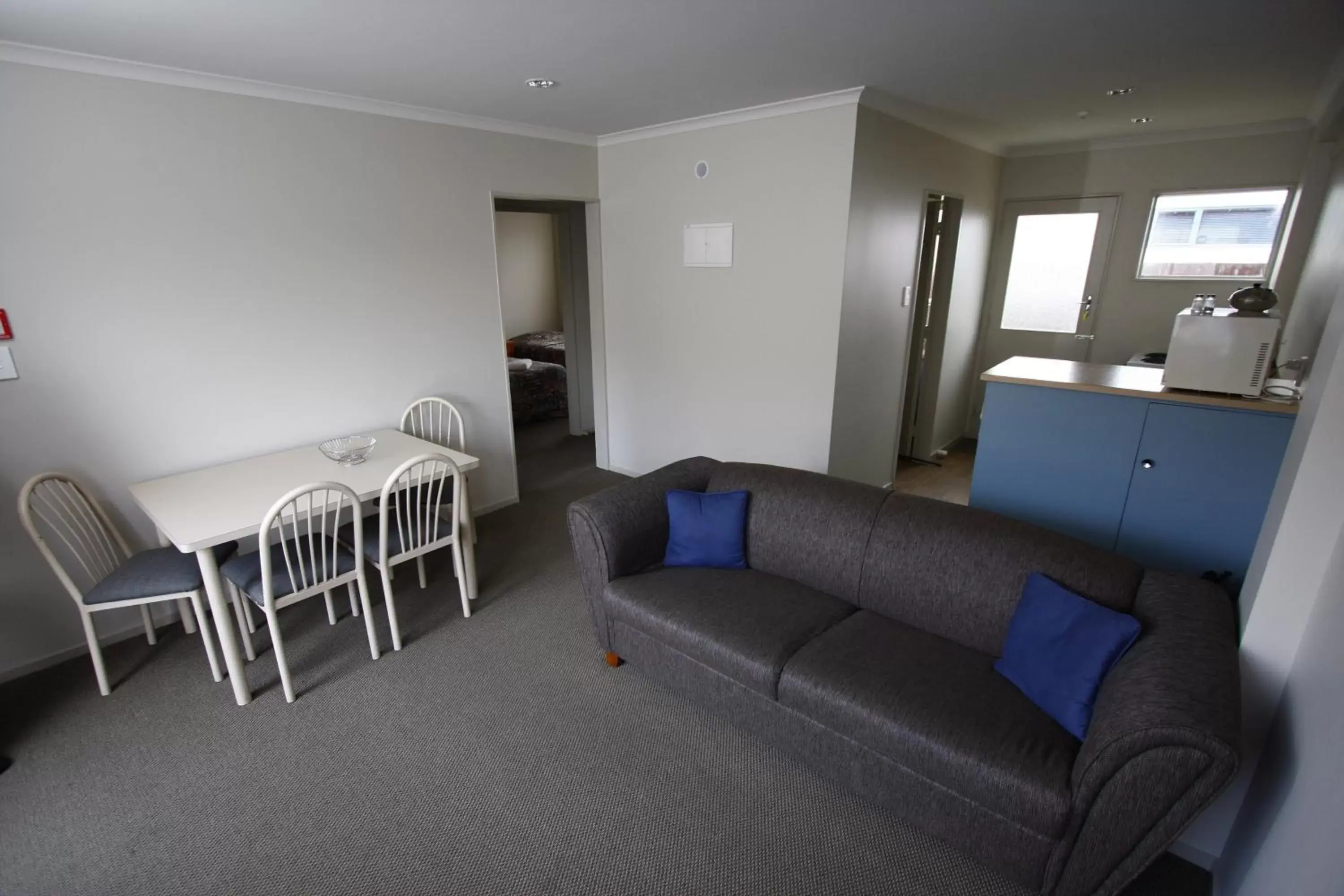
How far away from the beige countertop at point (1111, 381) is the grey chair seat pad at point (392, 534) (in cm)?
254

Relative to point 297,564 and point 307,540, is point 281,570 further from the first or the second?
point 307,540

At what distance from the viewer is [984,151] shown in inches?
177

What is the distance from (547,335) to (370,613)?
548 cm

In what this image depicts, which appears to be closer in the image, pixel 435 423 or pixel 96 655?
pixel 96 655

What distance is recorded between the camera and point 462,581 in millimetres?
2865

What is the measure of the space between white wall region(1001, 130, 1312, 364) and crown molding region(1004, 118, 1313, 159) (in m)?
0.03

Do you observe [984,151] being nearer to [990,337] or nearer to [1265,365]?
[990,337]

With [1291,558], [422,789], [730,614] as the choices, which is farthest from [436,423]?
[1291,558]

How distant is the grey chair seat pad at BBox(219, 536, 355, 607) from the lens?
7.48ft

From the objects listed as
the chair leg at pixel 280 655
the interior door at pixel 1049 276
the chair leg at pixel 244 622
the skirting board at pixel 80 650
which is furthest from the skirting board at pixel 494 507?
the interior door at pixel 1049 276

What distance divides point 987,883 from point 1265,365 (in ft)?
6.43

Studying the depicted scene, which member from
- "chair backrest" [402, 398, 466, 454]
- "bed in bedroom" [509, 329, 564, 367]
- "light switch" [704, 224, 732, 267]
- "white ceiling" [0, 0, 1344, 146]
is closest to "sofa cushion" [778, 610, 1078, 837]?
"white ceiling" [0, 0, 1344, 146]

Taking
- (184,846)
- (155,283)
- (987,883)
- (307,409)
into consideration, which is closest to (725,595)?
(987,883)

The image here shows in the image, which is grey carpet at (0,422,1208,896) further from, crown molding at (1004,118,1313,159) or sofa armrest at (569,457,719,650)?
crown molding at (1004,118,1313,159)
